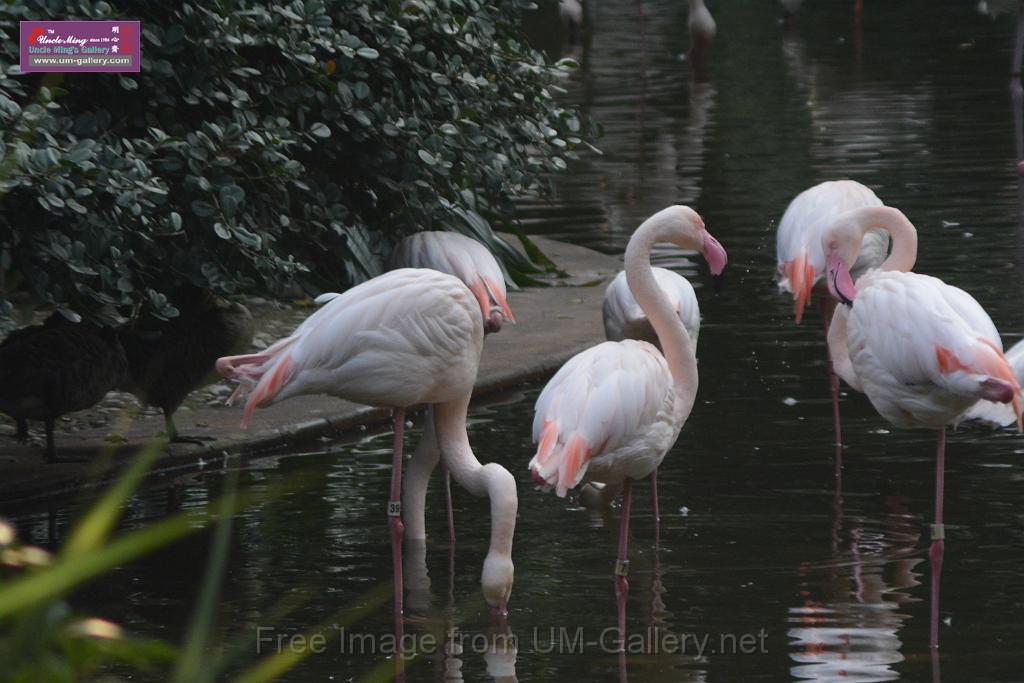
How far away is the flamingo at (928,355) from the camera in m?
4.93

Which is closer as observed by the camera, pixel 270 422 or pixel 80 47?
pixel 80 47

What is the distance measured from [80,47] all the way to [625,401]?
108 inches

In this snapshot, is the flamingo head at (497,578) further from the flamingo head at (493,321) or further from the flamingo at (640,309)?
the flamingo at (640,309)

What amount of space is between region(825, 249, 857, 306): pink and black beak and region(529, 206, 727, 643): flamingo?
28.4 inches

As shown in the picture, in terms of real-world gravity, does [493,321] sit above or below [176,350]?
above

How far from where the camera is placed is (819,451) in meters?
6.88

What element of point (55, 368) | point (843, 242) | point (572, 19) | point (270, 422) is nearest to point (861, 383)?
point (843, 242)

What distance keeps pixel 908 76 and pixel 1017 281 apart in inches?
449

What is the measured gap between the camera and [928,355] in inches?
199

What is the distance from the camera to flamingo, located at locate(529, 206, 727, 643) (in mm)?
4891

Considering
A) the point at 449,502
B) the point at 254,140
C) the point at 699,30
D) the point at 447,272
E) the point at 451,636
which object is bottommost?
the point at 451,636

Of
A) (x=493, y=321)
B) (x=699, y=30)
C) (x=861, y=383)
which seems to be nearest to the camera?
(x=861, y=383)

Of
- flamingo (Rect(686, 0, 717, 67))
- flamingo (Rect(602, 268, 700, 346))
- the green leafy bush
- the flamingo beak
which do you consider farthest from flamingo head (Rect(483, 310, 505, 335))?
flamingo (Rect(686, 0, 717, 67))

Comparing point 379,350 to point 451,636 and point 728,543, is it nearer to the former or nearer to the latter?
point 451,636
